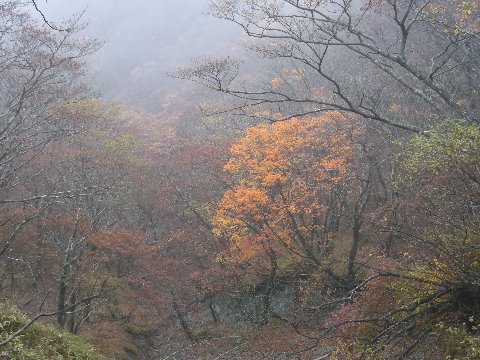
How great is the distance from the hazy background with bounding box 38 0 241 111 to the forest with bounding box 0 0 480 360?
26576mm

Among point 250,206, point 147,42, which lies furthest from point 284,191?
point 147,42

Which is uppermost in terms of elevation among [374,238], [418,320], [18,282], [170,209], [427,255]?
[170,209]

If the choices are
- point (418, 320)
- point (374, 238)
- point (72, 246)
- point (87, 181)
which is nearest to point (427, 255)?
point (418, 320)

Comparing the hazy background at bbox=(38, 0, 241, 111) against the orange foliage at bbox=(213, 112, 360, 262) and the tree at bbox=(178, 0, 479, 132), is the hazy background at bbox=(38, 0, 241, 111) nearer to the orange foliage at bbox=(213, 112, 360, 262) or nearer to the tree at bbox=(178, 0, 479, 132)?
the tree at bbox=(178, 0, 479, 132)

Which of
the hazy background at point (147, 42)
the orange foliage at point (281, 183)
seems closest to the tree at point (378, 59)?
the orange foliage at point (281, 183)

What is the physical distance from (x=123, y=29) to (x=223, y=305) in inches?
2177

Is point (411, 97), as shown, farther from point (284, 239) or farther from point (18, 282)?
point (18, 282)

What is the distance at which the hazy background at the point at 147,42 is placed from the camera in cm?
5028

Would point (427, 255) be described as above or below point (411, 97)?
below

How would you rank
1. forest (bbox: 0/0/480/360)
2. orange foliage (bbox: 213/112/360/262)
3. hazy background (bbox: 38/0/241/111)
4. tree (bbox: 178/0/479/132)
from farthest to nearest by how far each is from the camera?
hazy background (bbox: 38/0/241/111)
orange foliage (bbox: 213/112/360/262)
tree (bbox: 178/0/479/132)
forest (bbox: 0/0/480/360)

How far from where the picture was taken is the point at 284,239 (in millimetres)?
15836

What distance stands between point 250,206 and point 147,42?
5153cm

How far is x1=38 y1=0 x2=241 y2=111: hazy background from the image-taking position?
5028 cm

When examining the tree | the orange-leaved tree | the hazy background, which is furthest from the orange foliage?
the hazy background
